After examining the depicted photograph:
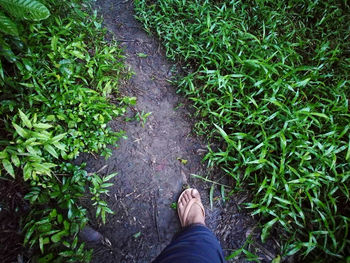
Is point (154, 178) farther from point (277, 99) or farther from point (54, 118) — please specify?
point (277, 99)

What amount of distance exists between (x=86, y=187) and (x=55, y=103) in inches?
30.4

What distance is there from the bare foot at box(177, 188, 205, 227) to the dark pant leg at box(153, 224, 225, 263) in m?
0.17

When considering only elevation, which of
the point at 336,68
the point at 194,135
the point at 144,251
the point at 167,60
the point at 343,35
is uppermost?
the point at 343,35

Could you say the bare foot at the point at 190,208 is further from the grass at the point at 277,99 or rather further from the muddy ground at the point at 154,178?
the grass at the point at 277,99

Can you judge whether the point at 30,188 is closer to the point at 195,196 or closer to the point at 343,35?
the point at 195,196

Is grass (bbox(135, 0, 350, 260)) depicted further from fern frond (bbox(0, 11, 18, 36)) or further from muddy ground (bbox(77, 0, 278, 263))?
fern frond (bbox(0, 11, 18, 36))

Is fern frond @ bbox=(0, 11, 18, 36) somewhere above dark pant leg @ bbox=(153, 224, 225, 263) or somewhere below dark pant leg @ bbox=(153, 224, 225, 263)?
above

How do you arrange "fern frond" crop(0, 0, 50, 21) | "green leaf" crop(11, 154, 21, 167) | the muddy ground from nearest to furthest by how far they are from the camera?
"fern frond" crop(0, 0, 50, 21) < "green leaf" crop(11, 154, 21, 167) < the muddy ground

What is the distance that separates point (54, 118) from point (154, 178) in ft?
3.43

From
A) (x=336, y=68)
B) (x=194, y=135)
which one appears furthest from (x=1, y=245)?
(x=336, y=68)

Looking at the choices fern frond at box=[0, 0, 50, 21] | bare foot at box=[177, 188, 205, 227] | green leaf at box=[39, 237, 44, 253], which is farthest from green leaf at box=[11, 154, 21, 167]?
bare foot at box=[177, 188, 205, 227]

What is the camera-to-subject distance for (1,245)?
4.86ft

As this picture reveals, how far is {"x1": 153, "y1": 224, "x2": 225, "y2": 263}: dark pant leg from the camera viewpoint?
4.40 feet

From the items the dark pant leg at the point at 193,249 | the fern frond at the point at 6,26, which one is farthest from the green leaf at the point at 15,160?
the dark pant leg at the point at 193,249
